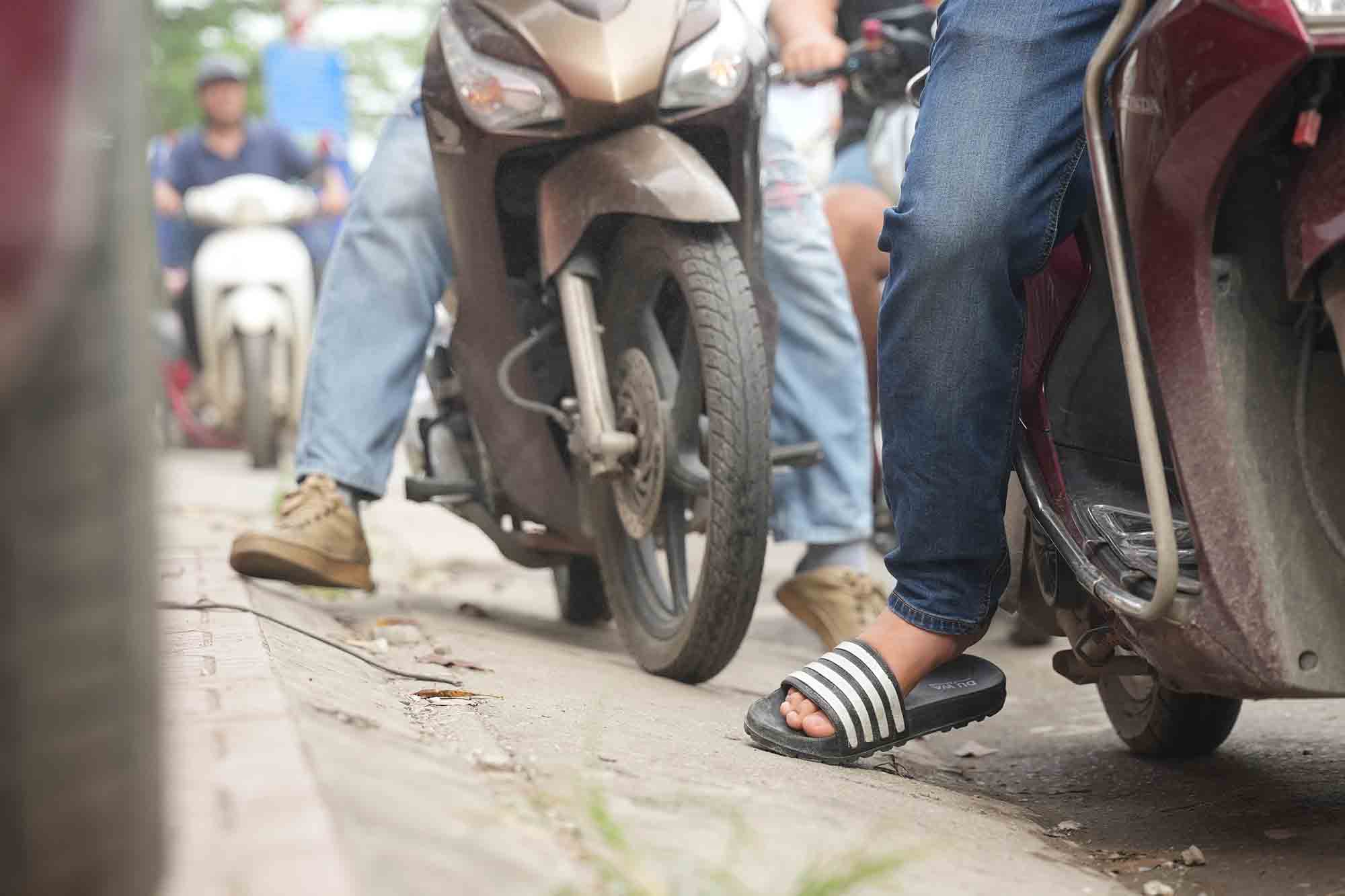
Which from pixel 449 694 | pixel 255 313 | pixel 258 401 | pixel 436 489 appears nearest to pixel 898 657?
pixel 449 694

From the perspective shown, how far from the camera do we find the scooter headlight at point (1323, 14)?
5.46 ft

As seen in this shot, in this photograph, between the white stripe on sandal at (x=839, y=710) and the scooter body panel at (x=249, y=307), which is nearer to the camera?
the white stripe on sandal at (x=839, y=710)

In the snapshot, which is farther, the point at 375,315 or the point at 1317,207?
the point at 375,315

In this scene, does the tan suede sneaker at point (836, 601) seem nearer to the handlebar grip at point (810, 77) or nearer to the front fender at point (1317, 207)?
the handlebar grip at point (810, 77)

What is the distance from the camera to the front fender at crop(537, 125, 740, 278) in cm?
278

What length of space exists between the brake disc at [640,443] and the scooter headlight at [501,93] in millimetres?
428

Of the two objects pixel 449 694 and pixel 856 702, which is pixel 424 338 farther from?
pixel 856 702

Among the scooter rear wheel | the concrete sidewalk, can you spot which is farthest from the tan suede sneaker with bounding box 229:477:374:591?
the scooter rear wheel

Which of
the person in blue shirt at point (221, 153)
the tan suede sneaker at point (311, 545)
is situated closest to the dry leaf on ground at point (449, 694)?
the tan suede sneaker at point (311, 545)

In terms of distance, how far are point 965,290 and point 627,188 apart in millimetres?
788

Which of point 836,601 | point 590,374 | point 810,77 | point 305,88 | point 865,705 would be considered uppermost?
point 305,88

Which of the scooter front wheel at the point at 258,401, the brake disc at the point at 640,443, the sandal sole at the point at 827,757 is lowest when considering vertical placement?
the scooter front wheel at the point at 258,401

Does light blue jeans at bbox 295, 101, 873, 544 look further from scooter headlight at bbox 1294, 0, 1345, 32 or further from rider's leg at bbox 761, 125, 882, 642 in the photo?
scooter headlight at bbox 1294, 0, 1345, 32

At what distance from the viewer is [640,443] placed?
9.75 feet
